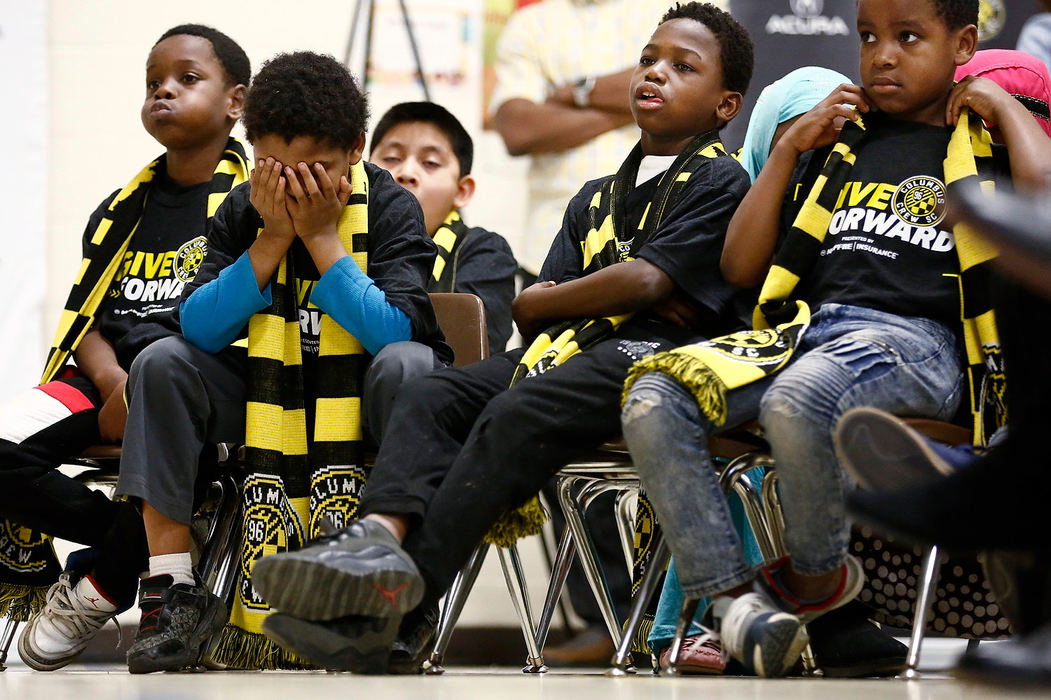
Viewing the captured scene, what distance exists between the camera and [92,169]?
3770mm

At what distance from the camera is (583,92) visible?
11.1 feet

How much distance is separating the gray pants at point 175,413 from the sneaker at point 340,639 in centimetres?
49

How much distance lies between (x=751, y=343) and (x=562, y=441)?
350 millimetres

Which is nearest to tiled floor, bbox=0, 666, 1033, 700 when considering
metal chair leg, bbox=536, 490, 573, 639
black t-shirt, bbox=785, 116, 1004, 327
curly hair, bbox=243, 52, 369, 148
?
black t-shirt, bbox=785, 116, 1004, 327

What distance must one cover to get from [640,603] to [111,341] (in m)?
1.34

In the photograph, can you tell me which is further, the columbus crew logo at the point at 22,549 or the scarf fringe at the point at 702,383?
the columbus crew logo at the point at 22,549

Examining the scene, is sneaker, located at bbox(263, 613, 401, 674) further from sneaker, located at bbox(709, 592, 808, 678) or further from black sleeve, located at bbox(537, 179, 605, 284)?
black sleeve, located at bbox(537, 179, 605, 284)

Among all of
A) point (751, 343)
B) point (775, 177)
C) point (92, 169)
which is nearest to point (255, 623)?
point (751, 343)

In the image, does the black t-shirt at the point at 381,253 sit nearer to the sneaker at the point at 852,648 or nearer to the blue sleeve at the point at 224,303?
the blue sleeve at the point at 224,303

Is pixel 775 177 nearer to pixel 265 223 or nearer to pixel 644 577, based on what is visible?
pixel 644 577

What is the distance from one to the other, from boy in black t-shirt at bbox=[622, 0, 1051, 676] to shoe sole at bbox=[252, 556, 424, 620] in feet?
1.48

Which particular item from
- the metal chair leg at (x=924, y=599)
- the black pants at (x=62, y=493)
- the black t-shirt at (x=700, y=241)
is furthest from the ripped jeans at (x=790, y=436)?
the black pants at (x=62, y=493)

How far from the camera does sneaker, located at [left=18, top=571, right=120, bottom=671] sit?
7.38 ft

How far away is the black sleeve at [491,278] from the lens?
9.63 ft
